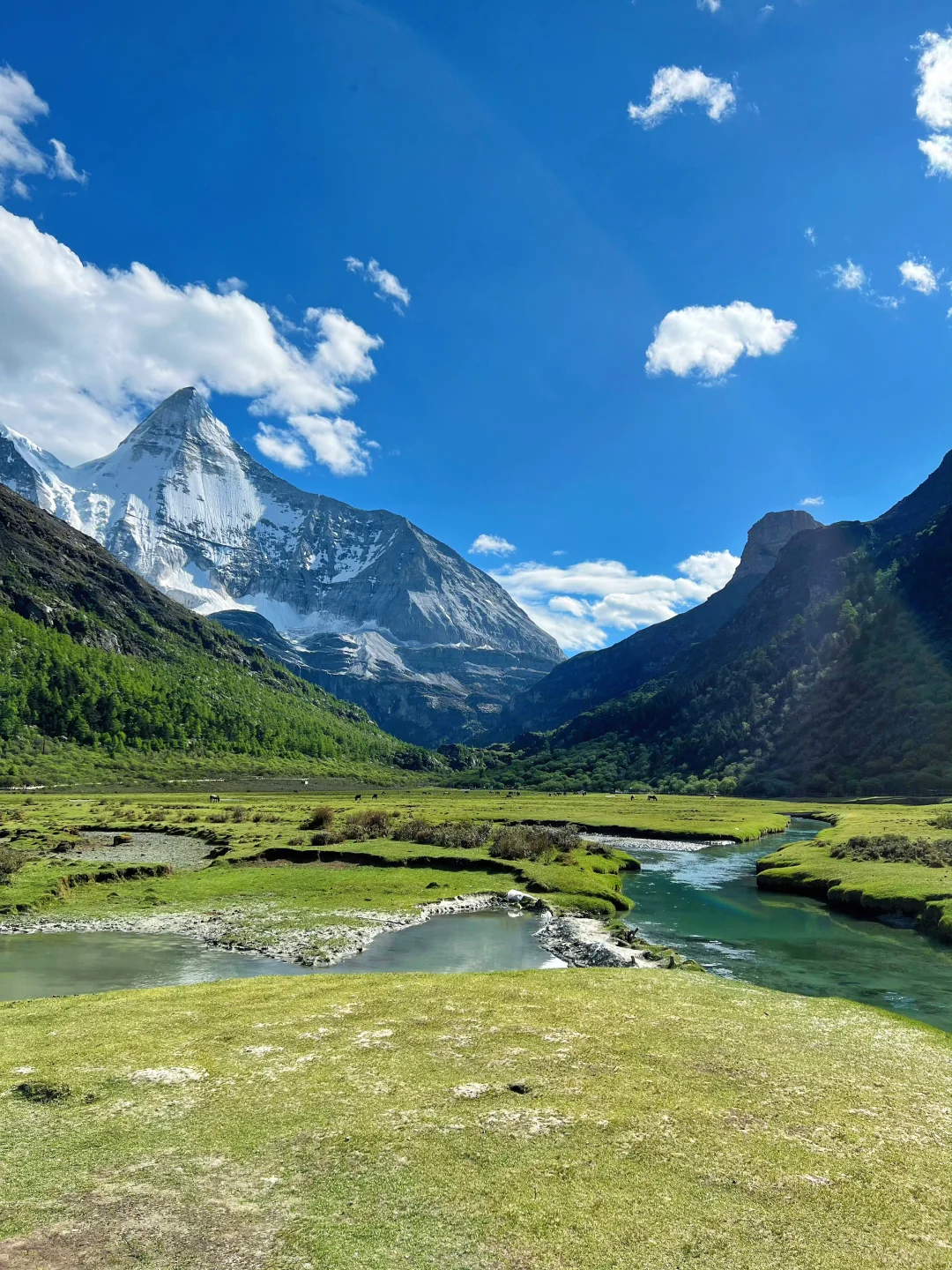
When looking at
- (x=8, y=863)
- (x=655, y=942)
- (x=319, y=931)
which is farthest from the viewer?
(x=8, y=863)

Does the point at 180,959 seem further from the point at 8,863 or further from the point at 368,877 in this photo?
the point at 8,863

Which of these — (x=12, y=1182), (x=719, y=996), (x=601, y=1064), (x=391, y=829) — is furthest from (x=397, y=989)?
(x=391, y=829)

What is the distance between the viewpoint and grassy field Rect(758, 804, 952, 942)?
47.5m

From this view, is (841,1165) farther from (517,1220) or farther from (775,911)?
(775,911)

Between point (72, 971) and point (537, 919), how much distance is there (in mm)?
28118

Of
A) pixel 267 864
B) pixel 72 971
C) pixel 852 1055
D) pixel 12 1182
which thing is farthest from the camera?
pixel 267 864

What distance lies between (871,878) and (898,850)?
14.5 metres

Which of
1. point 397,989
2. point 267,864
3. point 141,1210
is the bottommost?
point 267,864

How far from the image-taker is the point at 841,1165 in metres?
13.4

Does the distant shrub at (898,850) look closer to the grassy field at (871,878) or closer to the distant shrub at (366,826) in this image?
the grassy field at (871,878)

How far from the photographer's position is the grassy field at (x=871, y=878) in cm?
4753

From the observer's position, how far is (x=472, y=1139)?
14.3m

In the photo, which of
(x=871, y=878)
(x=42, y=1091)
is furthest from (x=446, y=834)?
(x=42, y=1091)

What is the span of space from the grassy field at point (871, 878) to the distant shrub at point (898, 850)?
1.22m
